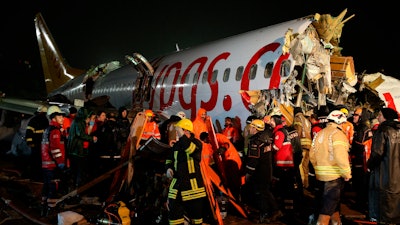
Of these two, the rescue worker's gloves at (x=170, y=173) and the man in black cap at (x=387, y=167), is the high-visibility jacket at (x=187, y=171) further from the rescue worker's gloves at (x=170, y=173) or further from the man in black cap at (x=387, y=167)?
the man in black cap at (x=387, y=167)

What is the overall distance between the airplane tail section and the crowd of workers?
1598 cm

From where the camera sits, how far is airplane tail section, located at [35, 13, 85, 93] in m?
24.1

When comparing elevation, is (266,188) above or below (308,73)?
below

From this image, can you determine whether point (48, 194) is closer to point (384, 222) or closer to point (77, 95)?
point (384, 222)

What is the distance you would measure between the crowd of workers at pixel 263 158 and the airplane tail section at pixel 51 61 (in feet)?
52.4

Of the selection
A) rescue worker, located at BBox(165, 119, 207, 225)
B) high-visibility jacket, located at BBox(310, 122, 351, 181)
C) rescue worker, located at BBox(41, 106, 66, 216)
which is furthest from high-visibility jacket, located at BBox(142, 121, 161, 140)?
high-visibility jacket, located at BBox(310, 122, 351, 181)

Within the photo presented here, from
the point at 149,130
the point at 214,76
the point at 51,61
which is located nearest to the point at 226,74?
the point at 214,76

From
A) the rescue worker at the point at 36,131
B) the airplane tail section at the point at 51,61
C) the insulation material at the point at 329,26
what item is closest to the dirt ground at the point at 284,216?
the rescue worker at the point at 36,131

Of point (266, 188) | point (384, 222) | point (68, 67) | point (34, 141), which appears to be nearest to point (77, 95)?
point (68, 67)

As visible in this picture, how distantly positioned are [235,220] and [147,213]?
162 cm

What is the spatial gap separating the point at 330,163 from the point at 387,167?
1156mm

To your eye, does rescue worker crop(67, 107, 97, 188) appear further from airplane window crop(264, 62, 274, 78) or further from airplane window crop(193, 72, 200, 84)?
airplane window crop(264, 62, 274, 78)

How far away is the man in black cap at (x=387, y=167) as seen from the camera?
5.48 m

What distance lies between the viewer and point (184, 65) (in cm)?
1267
